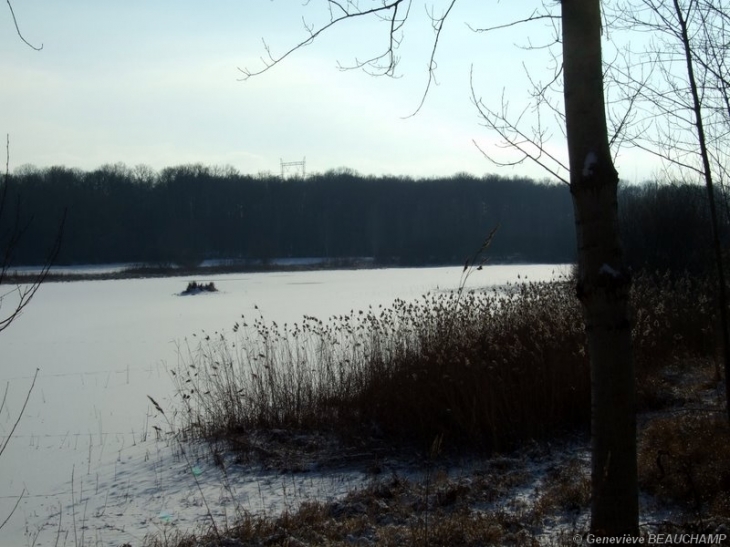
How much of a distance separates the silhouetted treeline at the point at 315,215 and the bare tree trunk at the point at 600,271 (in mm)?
66667

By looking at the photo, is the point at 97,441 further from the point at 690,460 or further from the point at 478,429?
the point at 690,460

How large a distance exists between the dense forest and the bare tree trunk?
62.0 meters

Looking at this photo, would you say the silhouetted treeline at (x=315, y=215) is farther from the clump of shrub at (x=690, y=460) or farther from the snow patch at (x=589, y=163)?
the snow patch at (x=589, y=163)

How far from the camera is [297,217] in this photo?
92.2 metres

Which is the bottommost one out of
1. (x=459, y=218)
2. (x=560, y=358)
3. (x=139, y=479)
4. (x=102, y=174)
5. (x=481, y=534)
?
(x=139, y=479)

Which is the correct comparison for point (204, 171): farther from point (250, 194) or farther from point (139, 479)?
point (139, 479)

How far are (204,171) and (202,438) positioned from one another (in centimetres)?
9056

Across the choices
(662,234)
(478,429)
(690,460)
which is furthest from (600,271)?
(662,234)

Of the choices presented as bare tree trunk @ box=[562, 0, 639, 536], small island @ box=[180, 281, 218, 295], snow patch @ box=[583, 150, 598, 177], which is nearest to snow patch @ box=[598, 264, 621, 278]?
bare tree trunk @ box=[562, 0, 639, 536]

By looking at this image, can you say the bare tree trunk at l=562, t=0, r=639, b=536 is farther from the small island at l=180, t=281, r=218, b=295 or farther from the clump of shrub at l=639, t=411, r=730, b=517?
the small island at l=180, t=281, r=218, b=295

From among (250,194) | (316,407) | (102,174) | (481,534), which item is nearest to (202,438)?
(316,407)

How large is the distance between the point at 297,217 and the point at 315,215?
2.45 meters

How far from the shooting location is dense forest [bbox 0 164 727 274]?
230 ft

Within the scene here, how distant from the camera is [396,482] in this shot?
5.43 metres
